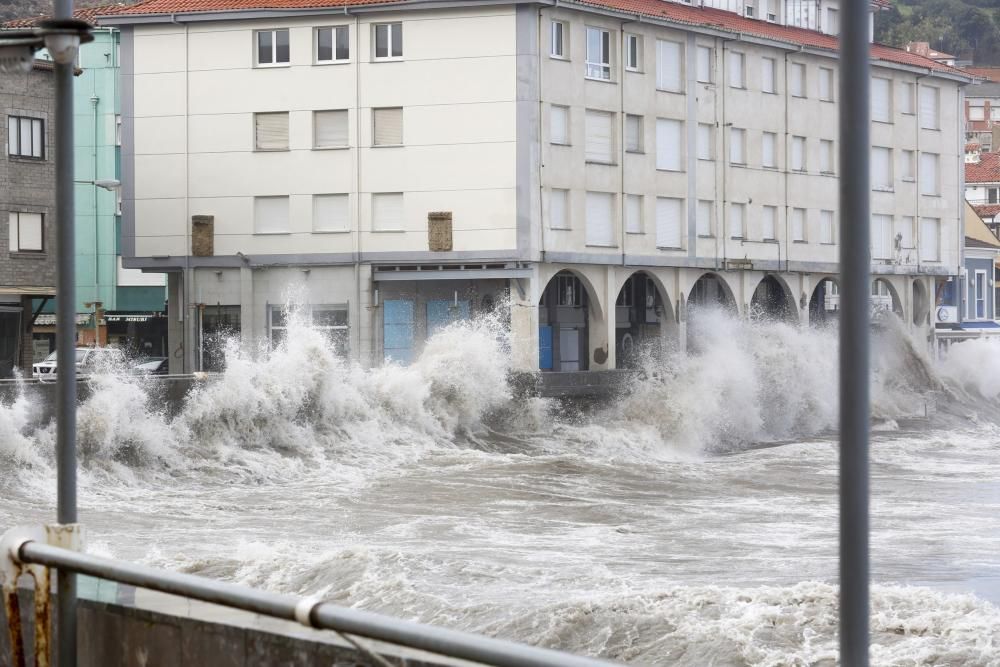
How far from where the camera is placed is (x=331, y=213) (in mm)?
50312

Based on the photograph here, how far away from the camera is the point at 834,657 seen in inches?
502

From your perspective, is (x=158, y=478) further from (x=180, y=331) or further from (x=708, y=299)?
(x=708, y=299)

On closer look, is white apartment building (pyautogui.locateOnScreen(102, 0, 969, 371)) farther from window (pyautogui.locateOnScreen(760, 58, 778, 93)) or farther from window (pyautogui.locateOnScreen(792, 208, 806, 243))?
window (pyautogui.locateOnScreen(792, 208, 806, 243))

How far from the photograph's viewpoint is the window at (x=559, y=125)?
49312mm

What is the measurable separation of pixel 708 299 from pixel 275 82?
16.8 m

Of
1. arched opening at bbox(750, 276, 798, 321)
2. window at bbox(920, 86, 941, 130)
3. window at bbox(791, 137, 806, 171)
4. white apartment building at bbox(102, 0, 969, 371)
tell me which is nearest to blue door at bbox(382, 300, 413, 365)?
white apartment building at bbox(102, 0, 969, 371)

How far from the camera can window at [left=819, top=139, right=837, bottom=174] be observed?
194 ft

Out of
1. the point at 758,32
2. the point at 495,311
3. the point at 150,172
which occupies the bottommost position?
the point at 495,311

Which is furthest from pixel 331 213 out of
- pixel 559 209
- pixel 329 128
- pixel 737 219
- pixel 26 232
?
pixel 737 219

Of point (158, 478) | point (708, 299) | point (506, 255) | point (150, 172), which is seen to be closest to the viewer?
point (158, 478)

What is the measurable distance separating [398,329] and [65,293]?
42876mm

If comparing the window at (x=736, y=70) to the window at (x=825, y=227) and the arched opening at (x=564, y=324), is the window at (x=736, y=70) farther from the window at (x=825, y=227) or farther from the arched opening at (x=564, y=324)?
the arched opening at (x=564, y=324)

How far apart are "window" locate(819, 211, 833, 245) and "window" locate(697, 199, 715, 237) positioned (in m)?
6.45

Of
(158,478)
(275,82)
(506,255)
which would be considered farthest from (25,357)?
(158,478)
